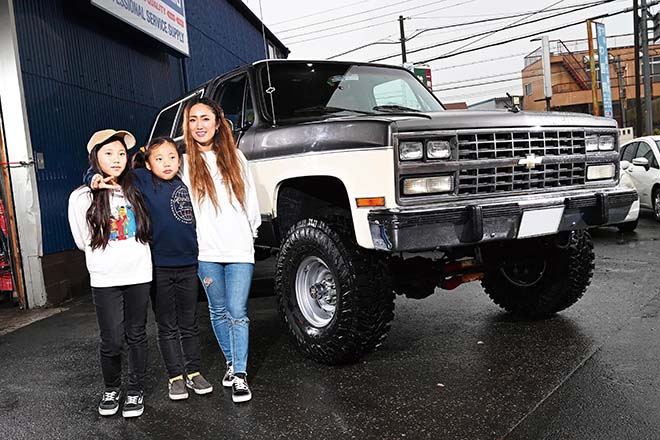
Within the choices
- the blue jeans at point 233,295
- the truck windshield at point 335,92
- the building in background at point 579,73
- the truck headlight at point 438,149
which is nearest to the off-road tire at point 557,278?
the truck headlight at point 438,149

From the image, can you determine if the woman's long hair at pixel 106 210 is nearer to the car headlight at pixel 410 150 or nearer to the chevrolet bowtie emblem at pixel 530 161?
the car headlight at pixel 410 150

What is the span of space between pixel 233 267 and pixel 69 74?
5495 mm

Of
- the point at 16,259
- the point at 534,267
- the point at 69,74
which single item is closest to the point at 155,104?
the point at 69,74

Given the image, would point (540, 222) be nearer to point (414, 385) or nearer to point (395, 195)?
point (395, 195)

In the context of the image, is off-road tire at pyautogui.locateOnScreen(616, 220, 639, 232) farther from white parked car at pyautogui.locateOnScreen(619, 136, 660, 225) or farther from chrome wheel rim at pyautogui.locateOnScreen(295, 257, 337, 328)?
chrome wheel rim at pyautogui.locateOnScreen(295, 257, 337, 328)

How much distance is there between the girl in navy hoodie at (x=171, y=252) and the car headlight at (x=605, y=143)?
2.87 metres

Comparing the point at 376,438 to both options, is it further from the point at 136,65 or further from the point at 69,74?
the point at 136,65

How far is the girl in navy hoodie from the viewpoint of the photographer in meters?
3.38

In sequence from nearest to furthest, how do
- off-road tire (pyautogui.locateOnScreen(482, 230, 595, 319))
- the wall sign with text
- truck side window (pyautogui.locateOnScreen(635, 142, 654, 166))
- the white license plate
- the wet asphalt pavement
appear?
the wet asphalt pavement
the white license plate
off-road tire (pyautogui.locateOnScreen(482, 230, 595, 319))
the wall sign with text
truck side window (pyautogui.locateOnScreen(635, 142, 654, 166))

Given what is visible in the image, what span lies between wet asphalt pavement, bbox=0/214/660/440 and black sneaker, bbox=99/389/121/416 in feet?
0.21

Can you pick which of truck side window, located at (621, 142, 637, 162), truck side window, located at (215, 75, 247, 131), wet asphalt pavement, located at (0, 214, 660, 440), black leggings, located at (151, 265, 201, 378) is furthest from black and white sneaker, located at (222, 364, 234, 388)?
truck side window, located at (621, 142, 637, 162)

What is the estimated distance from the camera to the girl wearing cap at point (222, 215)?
11.2ft

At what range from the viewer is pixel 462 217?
11.3ft

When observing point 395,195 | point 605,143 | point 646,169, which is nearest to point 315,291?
point 395,195
